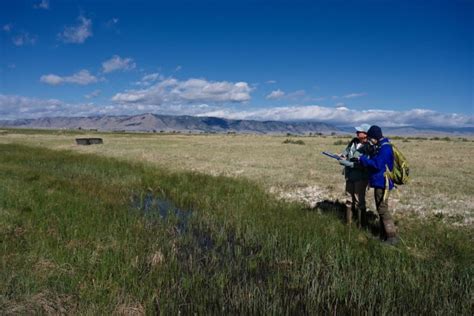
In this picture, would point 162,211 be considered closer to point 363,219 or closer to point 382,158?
point 363,219

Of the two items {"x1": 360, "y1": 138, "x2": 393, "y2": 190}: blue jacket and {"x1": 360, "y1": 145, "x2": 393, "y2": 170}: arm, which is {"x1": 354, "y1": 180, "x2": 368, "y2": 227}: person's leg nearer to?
{"x1": 360, "y1": 138, "x2": 393, "y2": 190}: blue jacket

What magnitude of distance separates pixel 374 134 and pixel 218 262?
5300 mm

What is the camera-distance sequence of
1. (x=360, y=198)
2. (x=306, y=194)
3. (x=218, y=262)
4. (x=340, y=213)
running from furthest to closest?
1. (x=306, y=194)
2. (x=340, y=213)
3. (x=360, y=198)
4. (x=218, y=262)

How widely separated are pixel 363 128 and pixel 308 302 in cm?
532

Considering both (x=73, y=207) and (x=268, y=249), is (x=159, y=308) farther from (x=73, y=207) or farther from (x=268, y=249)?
(x=73, y=207)

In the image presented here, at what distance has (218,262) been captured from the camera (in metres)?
7.75

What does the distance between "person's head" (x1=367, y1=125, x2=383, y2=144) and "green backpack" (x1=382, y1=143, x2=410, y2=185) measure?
0.35 m

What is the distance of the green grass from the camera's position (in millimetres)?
5801

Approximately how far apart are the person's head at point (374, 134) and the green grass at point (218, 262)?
2.87m

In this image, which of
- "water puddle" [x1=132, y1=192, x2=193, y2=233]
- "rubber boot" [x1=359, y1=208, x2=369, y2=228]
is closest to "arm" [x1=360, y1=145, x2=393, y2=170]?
"rubber boot" [x1=359, y1=208, x2=369, y2=228]

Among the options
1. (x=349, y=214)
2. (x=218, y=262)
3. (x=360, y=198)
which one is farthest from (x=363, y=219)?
(x=218, y=262)

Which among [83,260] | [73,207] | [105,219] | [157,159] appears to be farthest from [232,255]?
[157,159]

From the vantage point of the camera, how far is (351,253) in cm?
789

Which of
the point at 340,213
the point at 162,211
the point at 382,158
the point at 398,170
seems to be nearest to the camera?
the point at 382,158
